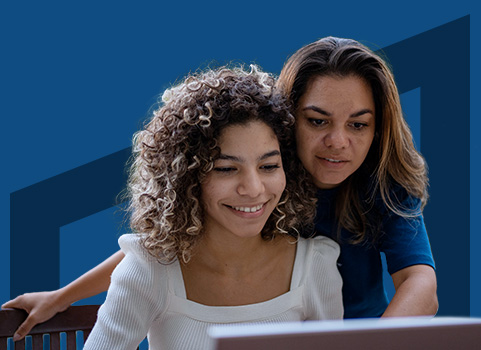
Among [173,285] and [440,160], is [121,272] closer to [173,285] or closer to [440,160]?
[173,285]

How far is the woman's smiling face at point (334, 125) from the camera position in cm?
162

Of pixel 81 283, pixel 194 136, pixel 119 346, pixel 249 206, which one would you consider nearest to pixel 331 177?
pixel 249 206

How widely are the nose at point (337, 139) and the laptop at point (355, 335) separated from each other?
834 millimetres

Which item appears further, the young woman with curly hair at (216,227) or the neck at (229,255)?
the neck at (229,255)

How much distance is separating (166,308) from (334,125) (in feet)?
2.11

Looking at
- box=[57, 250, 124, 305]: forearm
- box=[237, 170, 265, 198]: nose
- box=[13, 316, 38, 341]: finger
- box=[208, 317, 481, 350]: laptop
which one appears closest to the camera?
box=[208, 317, 481, 350]: laptop

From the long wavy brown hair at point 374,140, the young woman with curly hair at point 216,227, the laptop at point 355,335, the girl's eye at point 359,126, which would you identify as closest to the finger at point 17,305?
the young woman with curly hair at point 216,227

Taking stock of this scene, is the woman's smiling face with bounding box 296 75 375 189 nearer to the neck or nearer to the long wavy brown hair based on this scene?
the long wavy brown hair

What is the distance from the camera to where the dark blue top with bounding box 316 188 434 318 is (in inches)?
67.4

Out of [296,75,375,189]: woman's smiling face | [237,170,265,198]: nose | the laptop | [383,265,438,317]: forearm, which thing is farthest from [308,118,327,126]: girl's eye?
the laptop

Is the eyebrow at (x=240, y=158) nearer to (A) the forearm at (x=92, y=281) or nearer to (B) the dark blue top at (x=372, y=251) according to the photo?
(B) the dark blue top at (x=372, y=251)

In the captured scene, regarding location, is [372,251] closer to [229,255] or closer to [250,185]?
[229,255]

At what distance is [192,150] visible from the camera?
4.83ft

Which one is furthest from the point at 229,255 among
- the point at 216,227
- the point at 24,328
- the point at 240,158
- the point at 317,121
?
the point at 24,328
